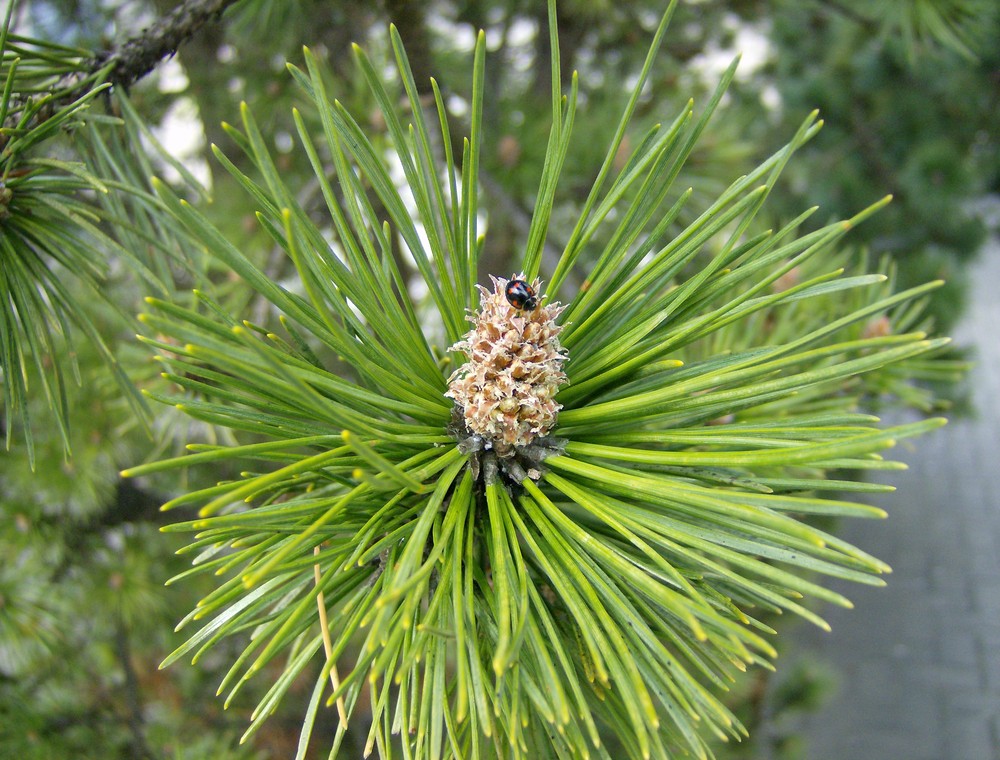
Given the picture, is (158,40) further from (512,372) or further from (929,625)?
(929,625)

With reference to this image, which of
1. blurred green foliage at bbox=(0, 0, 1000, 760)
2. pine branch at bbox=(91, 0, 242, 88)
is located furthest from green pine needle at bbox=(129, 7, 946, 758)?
blurred green foliage at bbox=(0, 0, 1000, 760)

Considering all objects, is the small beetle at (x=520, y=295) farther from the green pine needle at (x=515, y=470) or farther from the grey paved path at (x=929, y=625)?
the grey paved path at (x=929, y=625)

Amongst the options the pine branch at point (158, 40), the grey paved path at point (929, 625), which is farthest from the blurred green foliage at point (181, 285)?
the grey paved path at point (929, 625)

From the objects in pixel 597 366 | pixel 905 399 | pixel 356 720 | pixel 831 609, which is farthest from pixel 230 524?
pixel 831 609


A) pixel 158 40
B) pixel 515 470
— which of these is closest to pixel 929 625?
pixel 515 470

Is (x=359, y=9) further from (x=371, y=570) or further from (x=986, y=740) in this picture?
(x=986, y=740)

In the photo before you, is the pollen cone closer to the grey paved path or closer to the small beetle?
the small beetle
